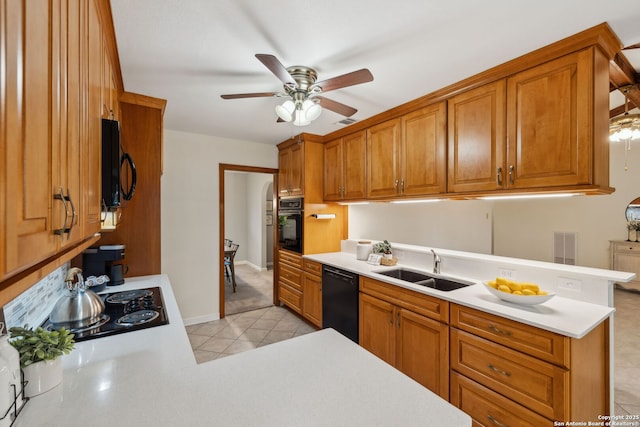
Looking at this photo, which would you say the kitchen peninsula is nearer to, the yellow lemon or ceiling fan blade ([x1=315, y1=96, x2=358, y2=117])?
the yellow lemon

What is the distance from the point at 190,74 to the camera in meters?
2.03

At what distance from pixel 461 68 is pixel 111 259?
2942 mm

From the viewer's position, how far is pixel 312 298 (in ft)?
11.4

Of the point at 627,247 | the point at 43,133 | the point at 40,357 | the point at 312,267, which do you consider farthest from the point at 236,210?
the point at 627,247

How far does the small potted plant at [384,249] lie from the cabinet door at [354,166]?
1.93 feet

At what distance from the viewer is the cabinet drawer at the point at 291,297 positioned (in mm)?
3734

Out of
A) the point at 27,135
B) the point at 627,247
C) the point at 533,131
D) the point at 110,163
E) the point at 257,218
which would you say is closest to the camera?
the point at 27,135

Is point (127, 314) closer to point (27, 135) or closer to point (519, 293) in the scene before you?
point (27, 135)

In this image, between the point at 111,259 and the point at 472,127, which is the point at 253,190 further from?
the point at 472,127

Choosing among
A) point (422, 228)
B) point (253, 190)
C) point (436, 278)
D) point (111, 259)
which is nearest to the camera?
point (111, 259)

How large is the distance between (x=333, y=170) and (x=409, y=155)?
1.20 meters

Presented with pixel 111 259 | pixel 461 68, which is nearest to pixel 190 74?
pixel 111 259

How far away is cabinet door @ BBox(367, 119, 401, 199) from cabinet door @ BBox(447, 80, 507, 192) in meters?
0.58

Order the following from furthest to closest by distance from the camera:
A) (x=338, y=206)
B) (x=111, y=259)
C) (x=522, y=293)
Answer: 1. (x=338, y=206)
2. (x=111, y=259)
3. (x=522, y=293)
